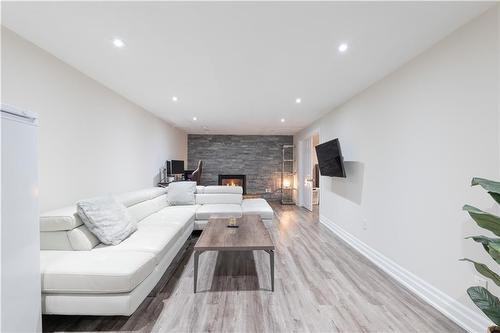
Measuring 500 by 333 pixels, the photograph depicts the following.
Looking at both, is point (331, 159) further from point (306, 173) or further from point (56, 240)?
point (56, 240)

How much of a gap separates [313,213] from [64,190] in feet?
16.8

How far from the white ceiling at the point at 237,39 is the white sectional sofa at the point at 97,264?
5.17 feet

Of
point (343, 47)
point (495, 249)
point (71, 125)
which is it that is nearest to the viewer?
point (495, 249)

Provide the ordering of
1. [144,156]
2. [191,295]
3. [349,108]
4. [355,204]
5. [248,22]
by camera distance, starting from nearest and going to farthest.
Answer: [248,22]
[191,295]
[355,204]
[349,108]
[144,156]

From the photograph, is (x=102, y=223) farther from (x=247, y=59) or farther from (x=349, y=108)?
(x=349, y=108)

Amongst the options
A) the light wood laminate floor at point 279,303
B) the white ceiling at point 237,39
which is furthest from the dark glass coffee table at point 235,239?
the white ceiling at point 237,39

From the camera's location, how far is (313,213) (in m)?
5.78

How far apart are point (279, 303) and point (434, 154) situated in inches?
76.4

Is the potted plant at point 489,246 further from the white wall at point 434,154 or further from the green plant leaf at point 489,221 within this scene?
the white wall at point 434,154

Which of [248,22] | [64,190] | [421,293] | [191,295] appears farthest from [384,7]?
[64,190]

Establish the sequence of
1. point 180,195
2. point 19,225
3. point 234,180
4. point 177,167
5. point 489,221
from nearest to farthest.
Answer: point 489,221 < point 19,225 < point 180,195 < point 177,167 < point 234,180

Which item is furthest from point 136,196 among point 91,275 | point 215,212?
point 91,275

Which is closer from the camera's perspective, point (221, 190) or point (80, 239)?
point (80, 239)

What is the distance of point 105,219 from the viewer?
6.97 feet
